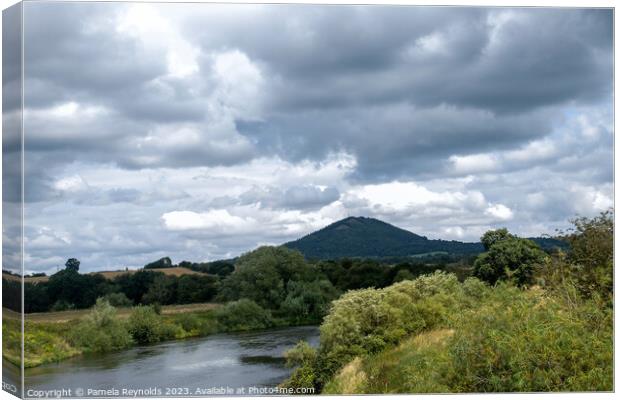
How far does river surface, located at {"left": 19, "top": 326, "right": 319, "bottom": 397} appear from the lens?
9.82m

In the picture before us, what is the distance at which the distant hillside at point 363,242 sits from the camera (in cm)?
1115

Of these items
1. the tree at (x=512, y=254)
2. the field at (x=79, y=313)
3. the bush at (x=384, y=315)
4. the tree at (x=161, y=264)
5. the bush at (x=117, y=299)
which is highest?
the tree at (x=161, y=264)

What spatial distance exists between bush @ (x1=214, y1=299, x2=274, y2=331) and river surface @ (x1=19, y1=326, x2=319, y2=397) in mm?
166

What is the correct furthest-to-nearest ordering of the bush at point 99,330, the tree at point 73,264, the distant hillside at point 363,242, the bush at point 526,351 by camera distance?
the distant hillside at point 363,242 < the bush at point 99,330 < the tree at point 73,264 < the bush at point 526,351

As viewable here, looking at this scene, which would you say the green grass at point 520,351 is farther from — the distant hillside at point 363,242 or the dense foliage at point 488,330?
the distant hillside at point 363,242

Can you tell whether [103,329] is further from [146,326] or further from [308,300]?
[308,300]

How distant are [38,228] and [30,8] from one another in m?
2.65

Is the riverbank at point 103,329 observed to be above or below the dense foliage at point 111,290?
below

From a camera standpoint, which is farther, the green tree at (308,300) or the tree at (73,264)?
the green tree at (308,300)

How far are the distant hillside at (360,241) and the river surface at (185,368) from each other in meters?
1.33

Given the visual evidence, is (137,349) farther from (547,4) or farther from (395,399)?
(547,4)

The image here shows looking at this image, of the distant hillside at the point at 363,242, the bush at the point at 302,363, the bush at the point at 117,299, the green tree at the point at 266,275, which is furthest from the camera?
the green tree at the point at 266,275

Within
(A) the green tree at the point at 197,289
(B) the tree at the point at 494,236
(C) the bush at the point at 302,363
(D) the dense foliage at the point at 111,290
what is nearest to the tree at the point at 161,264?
(D) the dense foliage at the point at 111,290

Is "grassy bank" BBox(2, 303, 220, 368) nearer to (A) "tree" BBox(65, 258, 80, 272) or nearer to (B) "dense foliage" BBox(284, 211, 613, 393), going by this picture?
(A) "tree" BBox(65, 258, 80, 272)
